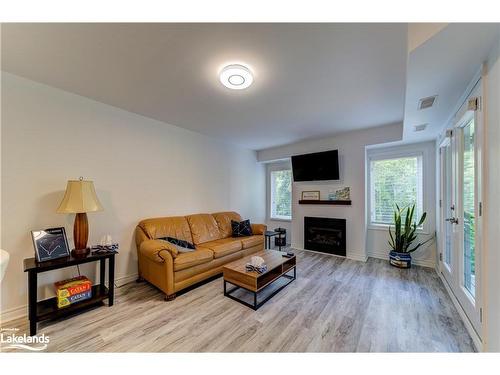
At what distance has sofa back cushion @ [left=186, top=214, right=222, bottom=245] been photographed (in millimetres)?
3379

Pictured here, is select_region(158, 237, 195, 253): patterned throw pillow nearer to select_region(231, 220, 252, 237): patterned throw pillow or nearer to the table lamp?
the table lamp

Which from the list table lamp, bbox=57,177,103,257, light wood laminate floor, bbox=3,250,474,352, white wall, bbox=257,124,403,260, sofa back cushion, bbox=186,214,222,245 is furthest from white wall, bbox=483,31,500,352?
table lamp, bbox=57,177,103,257

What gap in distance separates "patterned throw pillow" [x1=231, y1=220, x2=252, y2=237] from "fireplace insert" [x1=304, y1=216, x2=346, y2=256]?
1.39 meters

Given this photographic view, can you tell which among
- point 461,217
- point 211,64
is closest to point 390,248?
point 461,217

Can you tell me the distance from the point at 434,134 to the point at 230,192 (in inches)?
150

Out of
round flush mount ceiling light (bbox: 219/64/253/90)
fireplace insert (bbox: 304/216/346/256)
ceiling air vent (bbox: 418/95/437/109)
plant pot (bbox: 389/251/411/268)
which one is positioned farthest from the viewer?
fireplace insert (bbox: 304/216/346/256)

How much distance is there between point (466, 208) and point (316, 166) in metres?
2.43

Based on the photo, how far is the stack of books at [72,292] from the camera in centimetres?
193

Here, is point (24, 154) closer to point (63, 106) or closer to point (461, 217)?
point (63, 106)

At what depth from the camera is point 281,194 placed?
543 centimetres

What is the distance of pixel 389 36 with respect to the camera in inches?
57.2

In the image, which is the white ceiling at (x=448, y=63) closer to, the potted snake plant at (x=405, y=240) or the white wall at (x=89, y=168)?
the potted snake plant at (x=405, y=240)

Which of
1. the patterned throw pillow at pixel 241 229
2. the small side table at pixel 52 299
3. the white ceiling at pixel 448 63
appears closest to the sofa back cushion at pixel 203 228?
the patterned throw pillow at pixel 241 229
